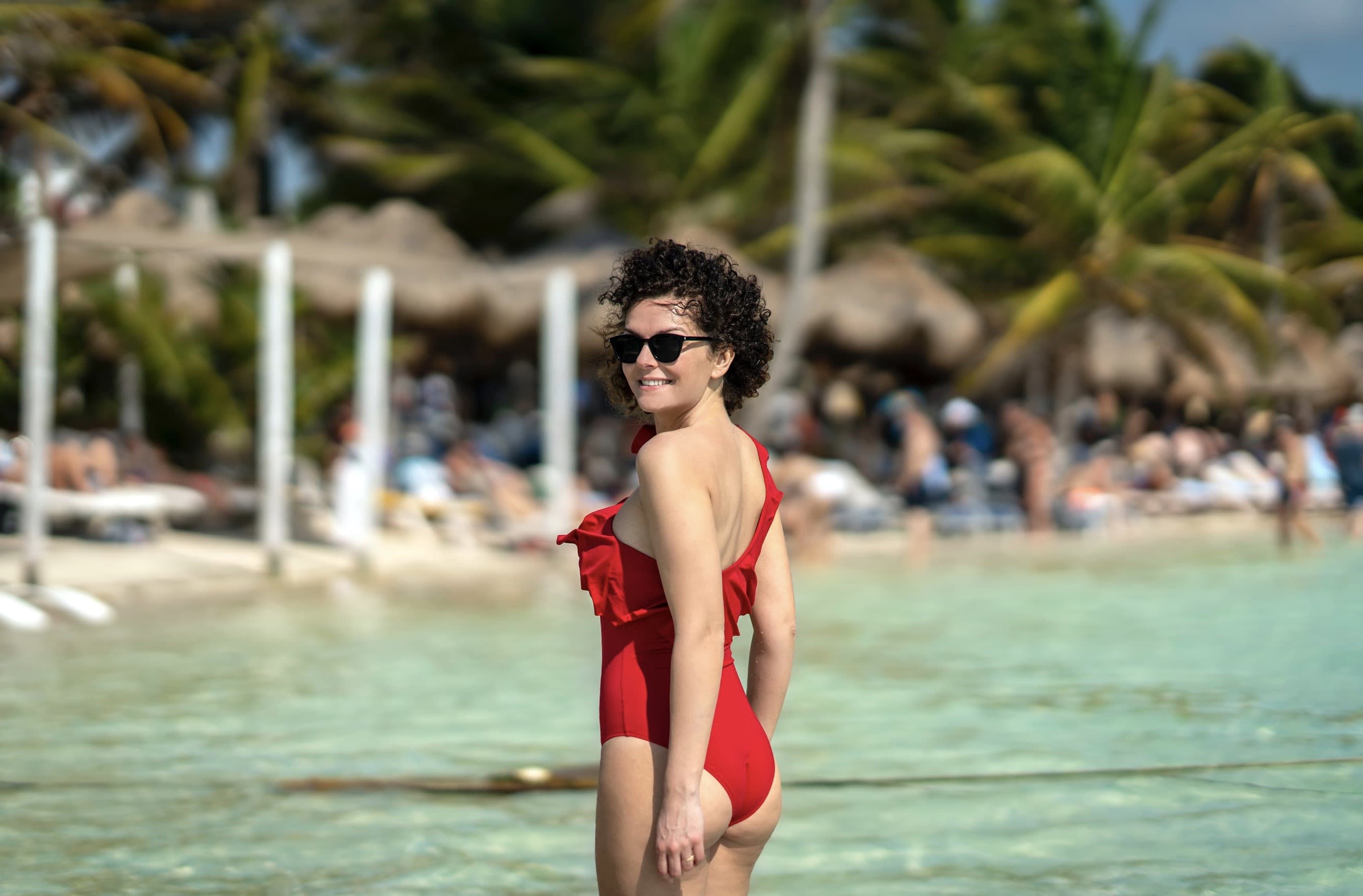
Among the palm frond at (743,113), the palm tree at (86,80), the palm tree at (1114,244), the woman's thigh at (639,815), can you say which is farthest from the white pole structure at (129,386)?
the woman's thigh at (639,815)

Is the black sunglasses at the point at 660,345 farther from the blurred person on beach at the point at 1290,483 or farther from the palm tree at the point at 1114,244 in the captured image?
the palm tree at the point at 1114,244

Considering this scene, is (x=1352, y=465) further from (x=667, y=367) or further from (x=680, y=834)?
(x=680, y=834)

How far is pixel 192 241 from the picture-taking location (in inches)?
526

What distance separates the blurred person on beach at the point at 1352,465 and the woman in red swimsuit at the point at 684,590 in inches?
697

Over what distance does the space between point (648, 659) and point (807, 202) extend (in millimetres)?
20061

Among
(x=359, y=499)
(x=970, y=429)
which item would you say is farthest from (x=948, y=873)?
(x=970, y=429)

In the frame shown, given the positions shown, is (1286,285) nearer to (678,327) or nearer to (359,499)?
(359,499)

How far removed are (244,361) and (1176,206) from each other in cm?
1647

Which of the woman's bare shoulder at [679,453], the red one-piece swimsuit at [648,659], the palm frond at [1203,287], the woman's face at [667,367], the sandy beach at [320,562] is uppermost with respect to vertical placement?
the palm frond at [1203,287]

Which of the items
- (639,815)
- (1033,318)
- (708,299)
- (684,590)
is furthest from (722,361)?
(1033,318)

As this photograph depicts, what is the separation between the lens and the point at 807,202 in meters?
22.4

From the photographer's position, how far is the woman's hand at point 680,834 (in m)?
2.62

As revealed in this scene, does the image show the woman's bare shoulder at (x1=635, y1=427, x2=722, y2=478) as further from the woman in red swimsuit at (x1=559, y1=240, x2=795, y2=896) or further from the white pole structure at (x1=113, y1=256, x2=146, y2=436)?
the white pole structure at (x1=113, y1=256, x2=146, y2=436)

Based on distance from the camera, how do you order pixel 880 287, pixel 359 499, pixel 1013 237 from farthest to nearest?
pixel 1013 237, pixel 880 287, pixel 359 499
